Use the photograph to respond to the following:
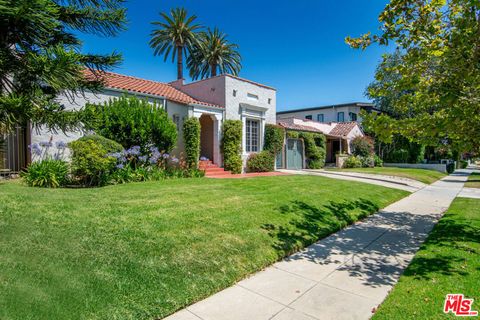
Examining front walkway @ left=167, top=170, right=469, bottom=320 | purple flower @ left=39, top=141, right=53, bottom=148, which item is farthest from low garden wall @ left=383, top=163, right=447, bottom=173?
purple flower @ left=39, top=141, right=53, bottom=148

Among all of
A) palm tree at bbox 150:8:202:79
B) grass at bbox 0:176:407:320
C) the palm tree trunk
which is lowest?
grass at bbox 0:176:407:320

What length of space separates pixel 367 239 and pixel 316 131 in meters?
20.3

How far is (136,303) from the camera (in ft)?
11.1

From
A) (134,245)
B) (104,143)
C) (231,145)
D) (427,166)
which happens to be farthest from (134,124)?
(427,166)

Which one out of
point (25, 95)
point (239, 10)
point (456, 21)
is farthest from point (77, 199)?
point (239, 10)

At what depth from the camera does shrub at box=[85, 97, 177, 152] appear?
1145cm

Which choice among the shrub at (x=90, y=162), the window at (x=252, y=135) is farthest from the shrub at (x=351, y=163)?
the shrub at (x=90, y=162)

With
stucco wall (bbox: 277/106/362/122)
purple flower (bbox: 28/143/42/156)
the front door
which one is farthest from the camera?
stucco wall (bbox: 277/106/362/122)

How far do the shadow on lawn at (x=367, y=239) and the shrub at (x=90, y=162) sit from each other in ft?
21.4

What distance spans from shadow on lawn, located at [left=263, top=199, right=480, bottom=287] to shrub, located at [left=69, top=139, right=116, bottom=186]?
6.53 m

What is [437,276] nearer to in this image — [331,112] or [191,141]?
[191,141]

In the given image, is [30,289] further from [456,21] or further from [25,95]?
[456,21]

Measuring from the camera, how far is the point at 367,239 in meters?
6.45

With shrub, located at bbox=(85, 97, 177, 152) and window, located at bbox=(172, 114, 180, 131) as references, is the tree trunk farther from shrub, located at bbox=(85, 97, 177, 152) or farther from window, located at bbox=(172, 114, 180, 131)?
shrub, located at bbox=(85, 97, 177, 152)
